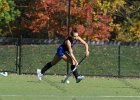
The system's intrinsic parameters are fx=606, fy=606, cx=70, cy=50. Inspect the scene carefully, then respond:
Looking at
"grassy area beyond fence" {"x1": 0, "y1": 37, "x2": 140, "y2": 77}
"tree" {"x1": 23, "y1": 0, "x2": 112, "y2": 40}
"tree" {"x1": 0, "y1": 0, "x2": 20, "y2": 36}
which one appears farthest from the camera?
"tree" {"x1": 0, "y1": 0, "x2": 20, "y2": 36}

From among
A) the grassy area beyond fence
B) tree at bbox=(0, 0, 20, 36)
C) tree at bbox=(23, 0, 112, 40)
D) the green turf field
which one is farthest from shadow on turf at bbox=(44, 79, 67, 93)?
tree at bbox=(0, 0, 20, 36)

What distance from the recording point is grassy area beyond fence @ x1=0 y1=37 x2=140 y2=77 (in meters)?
27.6

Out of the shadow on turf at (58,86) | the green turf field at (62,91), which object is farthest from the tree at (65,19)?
the green turf field at (62,91)

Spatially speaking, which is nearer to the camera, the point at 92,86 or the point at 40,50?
the point at 92,86

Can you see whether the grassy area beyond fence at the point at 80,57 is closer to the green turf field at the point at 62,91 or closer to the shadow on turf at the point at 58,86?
the shadow on turf at the point at 58,86

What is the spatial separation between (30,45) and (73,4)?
6341mm

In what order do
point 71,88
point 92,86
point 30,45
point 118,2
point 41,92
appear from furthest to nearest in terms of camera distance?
point 118,2 < point 30,45 < point 92,86 < point 71,88 < point 41,92

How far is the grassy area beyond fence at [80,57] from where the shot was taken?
90.7 ft

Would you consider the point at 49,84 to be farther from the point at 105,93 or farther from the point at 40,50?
the point at 40,50

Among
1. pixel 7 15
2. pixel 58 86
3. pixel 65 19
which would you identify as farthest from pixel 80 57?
pixel 58 86

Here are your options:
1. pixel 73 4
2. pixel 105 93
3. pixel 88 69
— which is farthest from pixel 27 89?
pixel 73 4

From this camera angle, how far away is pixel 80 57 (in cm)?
3075

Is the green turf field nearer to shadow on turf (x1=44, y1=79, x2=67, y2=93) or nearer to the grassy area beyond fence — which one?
shadow on turf (x1=44, y1=79, x2=67, y2=93)

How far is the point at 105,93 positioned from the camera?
16.1m
